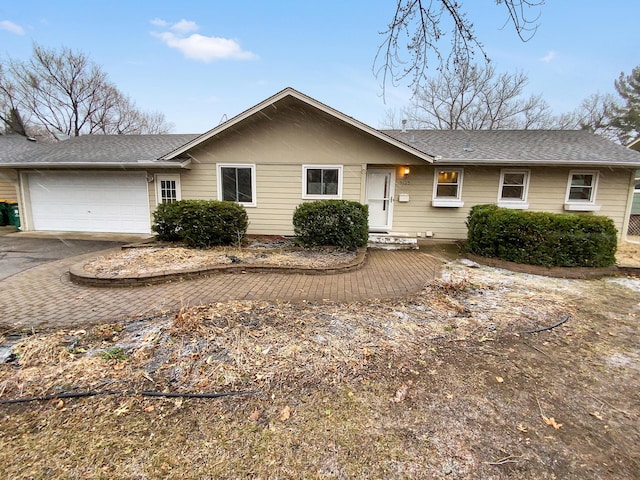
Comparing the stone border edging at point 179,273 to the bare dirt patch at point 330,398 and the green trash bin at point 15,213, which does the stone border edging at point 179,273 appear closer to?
the bare dirt patch at point 330,398

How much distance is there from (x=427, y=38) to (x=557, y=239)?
5.62m

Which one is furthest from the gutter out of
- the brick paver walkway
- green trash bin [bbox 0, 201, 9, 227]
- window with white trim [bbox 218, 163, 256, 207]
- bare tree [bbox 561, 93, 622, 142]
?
bare tree [bbox 561, 93, 622, 142]

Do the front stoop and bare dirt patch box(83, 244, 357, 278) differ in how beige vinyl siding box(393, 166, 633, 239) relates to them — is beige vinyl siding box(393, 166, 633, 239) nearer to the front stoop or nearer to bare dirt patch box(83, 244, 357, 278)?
the front stoop

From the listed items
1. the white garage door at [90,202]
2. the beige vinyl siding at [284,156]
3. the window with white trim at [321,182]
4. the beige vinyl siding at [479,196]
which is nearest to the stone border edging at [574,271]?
the beige vinyl siding at [479,196]

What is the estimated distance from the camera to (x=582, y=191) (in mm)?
9664

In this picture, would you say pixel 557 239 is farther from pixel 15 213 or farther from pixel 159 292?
pixel 15 213

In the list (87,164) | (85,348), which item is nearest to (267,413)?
(85,348)

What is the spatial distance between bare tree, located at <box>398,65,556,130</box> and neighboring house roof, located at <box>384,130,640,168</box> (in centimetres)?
1162

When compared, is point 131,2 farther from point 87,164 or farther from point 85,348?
point 85,348

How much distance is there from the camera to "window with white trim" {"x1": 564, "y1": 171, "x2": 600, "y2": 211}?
372 inches

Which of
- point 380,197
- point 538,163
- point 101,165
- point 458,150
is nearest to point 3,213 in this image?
point 101,165

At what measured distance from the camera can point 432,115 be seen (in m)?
24.2

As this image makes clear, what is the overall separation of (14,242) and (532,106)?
103 ft

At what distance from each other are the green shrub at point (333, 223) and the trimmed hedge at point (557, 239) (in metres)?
3.31
